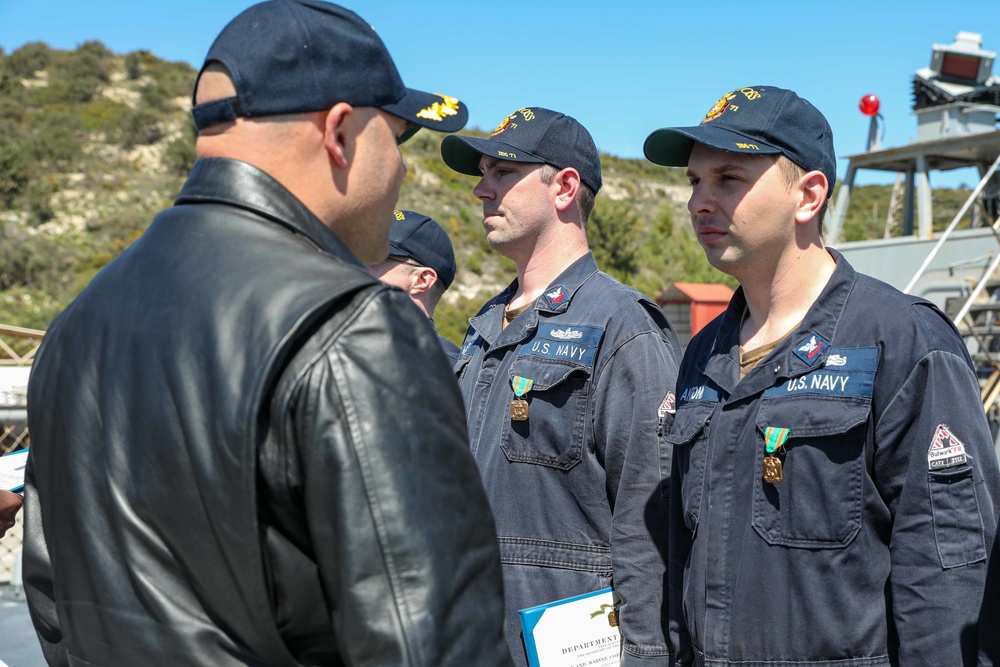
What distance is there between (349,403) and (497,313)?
2.57 m

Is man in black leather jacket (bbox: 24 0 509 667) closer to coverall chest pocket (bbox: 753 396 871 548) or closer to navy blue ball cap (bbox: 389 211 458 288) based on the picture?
coverall chest pocket (bbox: 753 396 871 548)

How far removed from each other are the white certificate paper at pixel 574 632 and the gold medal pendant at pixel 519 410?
66 centimetres

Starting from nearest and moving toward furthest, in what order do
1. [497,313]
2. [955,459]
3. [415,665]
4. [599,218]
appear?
[415,665], [955,459], [497,313], [599,218]

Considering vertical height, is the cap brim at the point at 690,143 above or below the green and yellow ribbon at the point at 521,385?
above

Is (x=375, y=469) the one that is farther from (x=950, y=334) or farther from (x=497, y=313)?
(x=497, y=313)

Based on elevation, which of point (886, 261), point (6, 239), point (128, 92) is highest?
point (128, 92)

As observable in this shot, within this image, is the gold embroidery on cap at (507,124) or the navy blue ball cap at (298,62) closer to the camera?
the navy blue ball cap at (298,62)

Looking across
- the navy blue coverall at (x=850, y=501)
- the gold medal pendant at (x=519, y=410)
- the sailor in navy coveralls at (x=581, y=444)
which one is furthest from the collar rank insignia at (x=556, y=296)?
the navy blue coverall at (x=850, y=501)

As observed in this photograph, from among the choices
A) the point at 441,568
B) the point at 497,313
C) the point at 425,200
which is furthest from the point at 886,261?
the point at 425,200

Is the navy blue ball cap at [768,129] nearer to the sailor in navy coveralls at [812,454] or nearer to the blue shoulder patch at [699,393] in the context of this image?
the sailor in navy coveralls at [812,454]

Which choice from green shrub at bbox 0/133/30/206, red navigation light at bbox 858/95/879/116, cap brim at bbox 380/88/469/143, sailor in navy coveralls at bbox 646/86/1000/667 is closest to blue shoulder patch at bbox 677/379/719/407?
sailor in navy coveralls at bbox 646/86/1000/667

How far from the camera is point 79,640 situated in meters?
1.43

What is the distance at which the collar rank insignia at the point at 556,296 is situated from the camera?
11.4ft

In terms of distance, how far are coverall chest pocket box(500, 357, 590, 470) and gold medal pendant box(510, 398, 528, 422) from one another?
10mm
